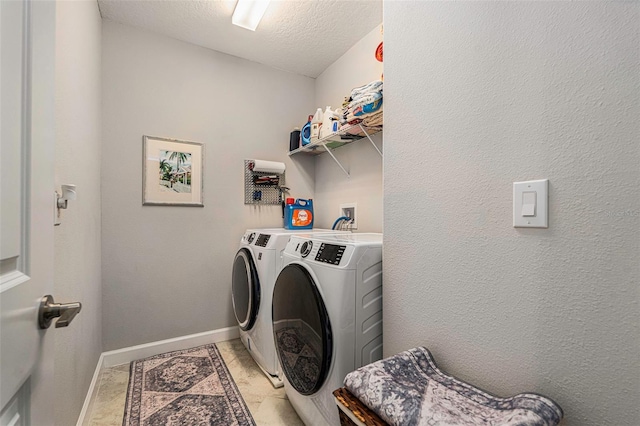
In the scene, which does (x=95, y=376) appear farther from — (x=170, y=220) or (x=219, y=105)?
(x=219, y=105)

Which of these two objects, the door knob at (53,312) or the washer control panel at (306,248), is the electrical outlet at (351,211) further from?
the door knob at (53,312)

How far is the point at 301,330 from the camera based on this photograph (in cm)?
135

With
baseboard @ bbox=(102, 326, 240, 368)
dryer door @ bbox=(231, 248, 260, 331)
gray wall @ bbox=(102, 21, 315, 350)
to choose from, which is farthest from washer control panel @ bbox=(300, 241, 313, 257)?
baseboard @ bbox=(102, 326, 240, 368)

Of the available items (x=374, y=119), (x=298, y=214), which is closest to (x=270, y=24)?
(x=374, y=119)

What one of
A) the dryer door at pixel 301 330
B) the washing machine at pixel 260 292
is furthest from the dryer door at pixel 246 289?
the dryer door at pixel 301 330

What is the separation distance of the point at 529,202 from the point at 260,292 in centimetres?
162

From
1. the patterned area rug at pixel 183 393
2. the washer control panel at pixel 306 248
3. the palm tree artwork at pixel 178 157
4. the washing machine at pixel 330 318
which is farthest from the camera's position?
the palm tree artwork at pixel 178 157

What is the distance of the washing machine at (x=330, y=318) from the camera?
3.89 feet

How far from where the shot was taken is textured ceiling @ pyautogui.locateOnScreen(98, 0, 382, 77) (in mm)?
1958

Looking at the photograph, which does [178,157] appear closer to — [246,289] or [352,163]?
[246,289]

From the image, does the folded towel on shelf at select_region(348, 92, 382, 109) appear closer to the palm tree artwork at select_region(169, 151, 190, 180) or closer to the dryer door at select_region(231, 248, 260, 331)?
the dryer door at select_region(231, 248, 260, 331)

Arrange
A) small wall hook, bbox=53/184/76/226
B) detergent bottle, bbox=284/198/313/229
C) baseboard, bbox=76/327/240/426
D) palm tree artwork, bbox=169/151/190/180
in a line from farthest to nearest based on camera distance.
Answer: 1. detergent bottle, bbox=284/198/313/229
2. palm tree artwork, bbox=169/151/190/180
3. baseboard, bbox=76/327/240/426
4. small wall hook, bbox=53/184/76/226

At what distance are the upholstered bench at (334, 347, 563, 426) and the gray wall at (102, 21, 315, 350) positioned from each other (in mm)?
1864

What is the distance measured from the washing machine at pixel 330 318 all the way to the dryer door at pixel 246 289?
583 mm
